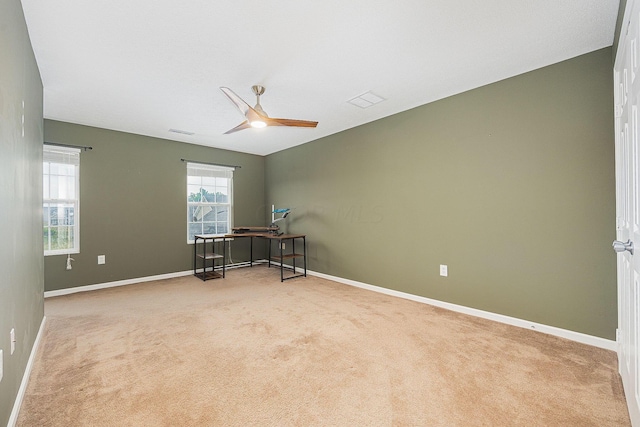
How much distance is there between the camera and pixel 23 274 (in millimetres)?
1923

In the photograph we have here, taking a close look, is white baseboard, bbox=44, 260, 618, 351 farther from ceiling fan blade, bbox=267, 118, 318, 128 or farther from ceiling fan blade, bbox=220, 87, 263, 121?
ceiling fan blade, bbox=220, 87, 263, 121

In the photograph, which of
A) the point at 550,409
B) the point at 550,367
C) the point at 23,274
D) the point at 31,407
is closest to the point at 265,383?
the point at 31,407

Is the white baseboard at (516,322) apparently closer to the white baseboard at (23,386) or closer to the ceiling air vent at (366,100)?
the ceiling air vent at (366,100)

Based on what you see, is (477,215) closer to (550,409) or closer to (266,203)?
(550,409)

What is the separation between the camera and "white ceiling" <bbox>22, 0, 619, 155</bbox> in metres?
1.88

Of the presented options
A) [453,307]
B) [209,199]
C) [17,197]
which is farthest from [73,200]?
[453,307]

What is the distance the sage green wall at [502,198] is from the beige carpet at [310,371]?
1.28ft

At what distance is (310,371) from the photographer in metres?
1.96

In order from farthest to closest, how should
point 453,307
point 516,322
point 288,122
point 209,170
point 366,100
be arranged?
1. point 209,170
2. point 366,100
3. point 453,307
4. point 288,122
5. point 516,322

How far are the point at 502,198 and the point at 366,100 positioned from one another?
1.78m

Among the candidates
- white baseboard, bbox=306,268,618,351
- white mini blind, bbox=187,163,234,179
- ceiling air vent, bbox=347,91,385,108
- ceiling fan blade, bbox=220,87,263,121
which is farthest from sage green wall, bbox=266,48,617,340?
white mini blind, bbox=187,163,234,179

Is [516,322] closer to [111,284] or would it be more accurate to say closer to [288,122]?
[288,122]

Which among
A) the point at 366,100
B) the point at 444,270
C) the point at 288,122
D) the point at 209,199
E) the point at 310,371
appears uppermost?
the point at 366,100

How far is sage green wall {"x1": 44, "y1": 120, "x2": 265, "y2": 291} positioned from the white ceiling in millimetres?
979
